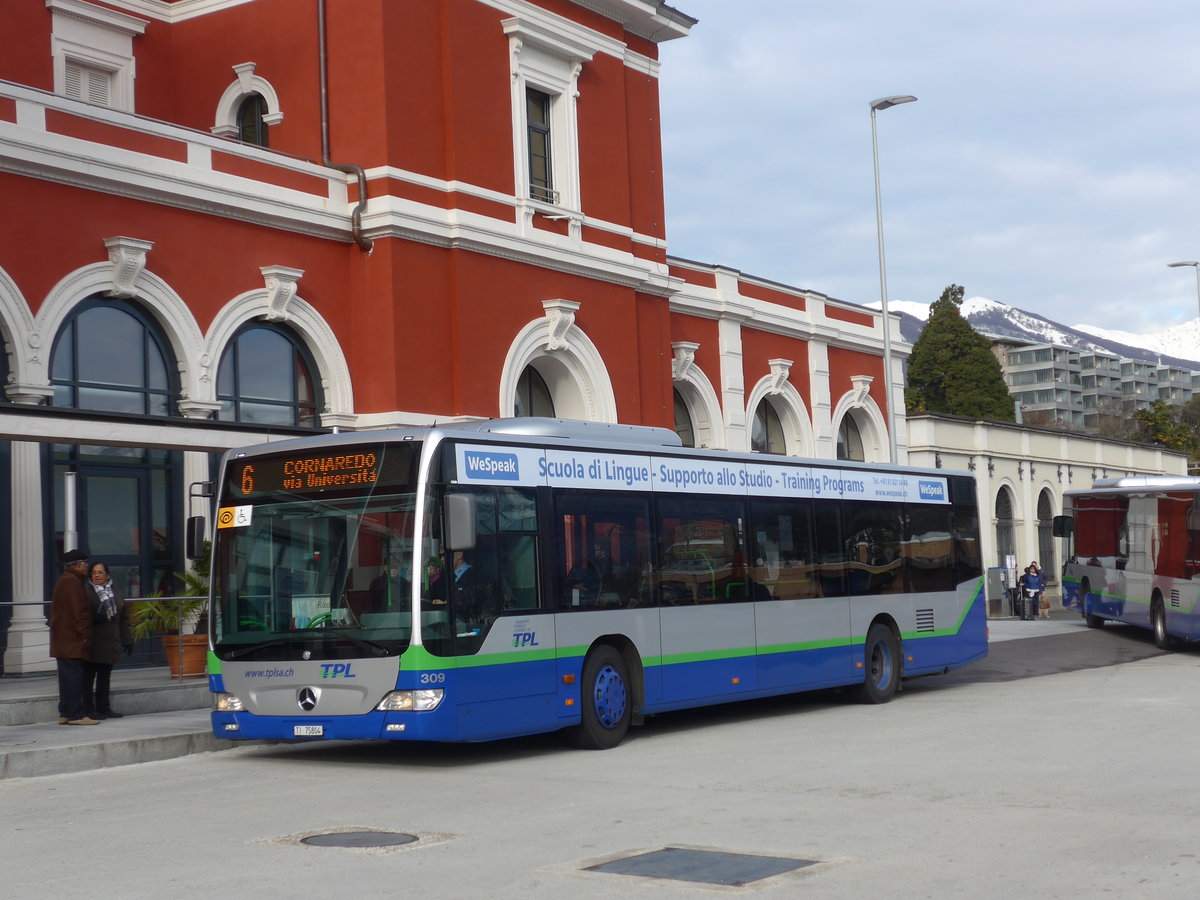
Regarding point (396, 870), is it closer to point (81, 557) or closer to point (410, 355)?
point (81, 557)

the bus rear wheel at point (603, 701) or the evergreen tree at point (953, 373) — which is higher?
the evergreen tree at point (953, 373)

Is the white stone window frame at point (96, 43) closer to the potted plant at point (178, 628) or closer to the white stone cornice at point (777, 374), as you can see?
the potted plant at point (178, 628)

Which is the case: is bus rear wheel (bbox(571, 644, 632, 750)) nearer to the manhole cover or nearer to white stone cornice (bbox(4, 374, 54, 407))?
the manhole cover

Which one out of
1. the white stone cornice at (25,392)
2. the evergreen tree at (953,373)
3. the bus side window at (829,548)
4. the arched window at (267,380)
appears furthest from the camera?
the evergreen tree at (953,373)

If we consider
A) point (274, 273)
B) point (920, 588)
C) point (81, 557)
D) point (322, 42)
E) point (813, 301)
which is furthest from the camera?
point (813, 301)

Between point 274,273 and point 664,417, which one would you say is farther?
point 664,417

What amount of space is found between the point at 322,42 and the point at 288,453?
1241 centimetres

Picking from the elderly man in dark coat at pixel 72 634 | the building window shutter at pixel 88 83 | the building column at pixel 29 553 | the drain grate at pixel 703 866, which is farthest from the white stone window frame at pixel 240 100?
the drain grate at pixel 703 866

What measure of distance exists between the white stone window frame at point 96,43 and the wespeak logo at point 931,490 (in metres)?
13.5

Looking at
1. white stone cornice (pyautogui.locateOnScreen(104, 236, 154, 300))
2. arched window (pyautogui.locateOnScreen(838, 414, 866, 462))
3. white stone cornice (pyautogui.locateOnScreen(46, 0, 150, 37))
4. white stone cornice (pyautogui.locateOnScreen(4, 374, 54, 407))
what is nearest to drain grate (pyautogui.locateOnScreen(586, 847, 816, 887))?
white stone cornice (pyautogui.locateOnScreen(4, 374, 54, 407))

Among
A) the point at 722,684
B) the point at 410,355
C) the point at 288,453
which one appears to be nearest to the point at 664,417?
the point at 410,355

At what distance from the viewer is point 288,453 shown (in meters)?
13.4

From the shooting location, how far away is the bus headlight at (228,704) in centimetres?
1328

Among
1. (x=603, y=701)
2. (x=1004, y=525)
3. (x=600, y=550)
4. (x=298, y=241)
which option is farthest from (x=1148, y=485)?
(x=1004, y=525)
